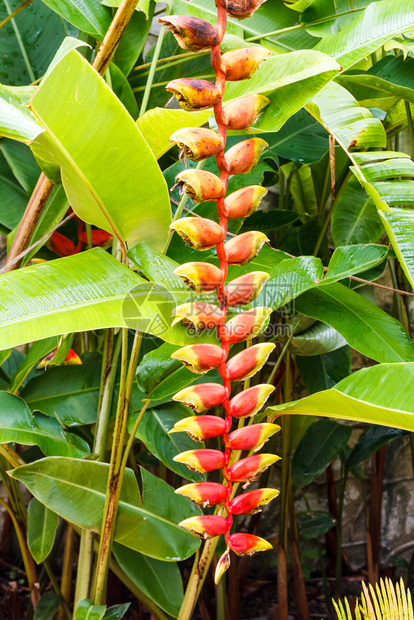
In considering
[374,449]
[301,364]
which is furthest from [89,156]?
[374,449]

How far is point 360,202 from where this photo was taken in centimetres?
92

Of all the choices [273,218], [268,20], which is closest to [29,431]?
[273,218]

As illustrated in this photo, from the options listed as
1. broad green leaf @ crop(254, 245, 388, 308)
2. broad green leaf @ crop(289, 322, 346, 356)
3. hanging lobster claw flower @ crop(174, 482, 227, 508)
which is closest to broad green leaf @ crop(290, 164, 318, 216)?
broad green leaf @ crop(289, 322, 346, 356)

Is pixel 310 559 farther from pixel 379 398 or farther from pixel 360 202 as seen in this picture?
pixel 379 398

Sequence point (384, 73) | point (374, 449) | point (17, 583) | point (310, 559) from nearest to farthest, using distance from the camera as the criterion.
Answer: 1. point (384, 73)
2. point (374, 449)
3. point (17, 583)
4. point (310, 559)

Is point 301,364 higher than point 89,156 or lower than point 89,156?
lower

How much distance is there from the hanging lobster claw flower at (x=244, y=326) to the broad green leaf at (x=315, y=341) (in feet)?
1.28

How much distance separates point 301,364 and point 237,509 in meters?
0.67

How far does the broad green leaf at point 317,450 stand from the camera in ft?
3.49

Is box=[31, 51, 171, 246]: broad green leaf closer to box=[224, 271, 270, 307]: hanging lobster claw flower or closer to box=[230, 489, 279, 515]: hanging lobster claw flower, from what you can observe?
box=[224, 271, 270, 307]: hanging lobster claw flower

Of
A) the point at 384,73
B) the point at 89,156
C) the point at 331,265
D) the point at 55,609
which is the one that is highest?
the point at 384,73

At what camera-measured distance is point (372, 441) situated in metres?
1.10

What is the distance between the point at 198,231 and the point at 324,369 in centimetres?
71

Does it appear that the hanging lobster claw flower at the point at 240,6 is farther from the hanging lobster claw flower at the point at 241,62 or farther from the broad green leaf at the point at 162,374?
the broad green leaf at the point at 162,374
